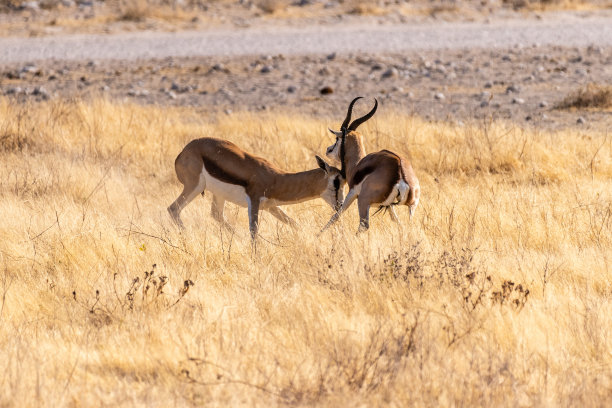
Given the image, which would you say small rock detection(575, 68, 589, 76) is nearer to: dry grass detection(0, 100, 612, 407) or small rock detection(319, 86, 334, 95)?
small rock detection(319, 86, 334, 95)

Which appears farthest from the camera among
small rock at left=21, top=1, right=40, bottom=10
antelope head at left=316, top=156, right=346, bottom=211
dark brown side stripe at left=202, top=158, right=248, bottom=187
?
small rock at left=21, top=1, right=40, bottom=10

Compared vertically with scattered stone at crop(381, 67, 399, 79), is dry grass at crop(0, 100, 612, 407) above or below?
above

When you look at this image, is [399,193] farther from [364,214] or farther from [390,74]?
[390,74]

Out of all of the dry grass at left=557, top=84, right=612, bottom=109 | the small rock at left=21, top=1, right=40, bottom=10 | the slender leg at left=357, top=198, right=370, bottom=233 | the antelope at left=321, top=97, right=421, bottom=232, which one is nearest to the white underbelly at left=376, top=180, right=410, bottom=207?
the antelope at left=321, top=97, right=421, bottom=232

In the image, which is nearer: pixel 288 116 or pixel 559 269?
pixel 559 269

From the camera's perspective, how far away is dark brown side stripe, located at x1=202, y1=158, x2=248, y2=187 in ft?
25.9

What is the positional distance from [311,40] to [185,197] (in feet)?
41.5

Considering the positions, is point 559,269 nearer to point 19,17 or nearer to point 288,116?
point 288,116

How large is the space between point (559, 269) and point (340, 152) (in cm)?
215

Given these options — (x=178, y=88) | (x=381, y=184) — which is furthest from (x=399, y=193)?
(x=178, y=88)

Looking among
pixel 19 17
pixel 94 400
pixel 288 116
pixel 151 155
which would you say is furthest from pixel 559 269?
pixel 19 17

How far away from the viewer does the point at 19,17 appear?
2406 cm

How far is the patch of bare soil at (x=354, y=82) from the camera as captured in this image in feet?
44.8

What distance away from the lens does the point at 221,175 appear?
794 centimetres
